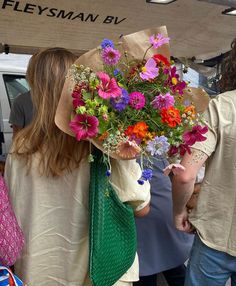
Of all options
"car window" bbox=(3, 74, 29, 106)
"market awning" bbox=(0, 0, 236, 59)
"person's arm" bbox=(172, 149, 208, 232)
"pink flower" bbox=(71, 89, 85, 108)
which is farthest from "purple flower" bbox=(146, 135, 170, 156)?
"car window" bbox=(3, 74, 29, 106)

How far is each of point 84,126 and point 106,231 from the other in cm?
43

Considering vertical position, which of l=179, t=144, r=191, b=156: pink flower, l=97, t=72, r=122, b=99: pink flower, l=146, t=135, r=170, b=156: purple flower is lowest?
l=179, t=144, r=191, b=156: pink flower

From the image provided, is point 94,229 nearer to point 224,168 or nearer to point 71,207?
point 71,207

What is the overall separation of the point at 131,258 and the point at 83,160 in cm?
43

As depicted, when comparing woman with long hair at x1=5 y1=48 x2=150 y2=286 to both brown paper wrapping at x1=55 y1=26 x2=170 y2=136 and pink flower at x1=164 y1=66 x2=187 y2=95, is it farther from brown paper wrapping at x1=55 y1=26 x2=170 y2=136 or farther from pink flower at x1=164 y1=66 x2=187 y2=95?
pink flower at x1=164 y1=66 x2=187 y2=95

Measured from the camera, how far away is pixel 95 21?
10.9 feet

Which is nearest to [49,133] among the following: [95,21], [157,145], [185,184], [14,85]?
[157,145]

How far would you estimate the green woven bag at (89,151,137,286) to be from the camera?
1294mm

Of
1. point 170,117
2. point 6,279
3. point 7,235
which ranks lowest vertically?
point 6,279

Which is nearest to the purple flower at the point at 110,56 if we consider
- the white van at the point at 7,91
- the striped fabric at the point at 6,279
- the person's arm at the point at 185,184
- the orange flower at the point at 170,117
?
the orange flower at the point at 170,117

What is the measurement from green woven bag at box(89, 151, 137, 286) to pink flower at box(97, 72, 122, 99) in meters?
0.29

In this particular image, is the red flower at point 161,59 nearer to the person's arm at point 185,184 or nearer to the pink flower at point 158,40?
the pink flower at point 158,40

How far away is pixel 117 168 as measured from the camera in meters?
1.33

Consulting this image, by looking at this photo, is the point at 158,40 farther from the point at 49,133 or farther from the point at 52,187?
the point at 52,187
